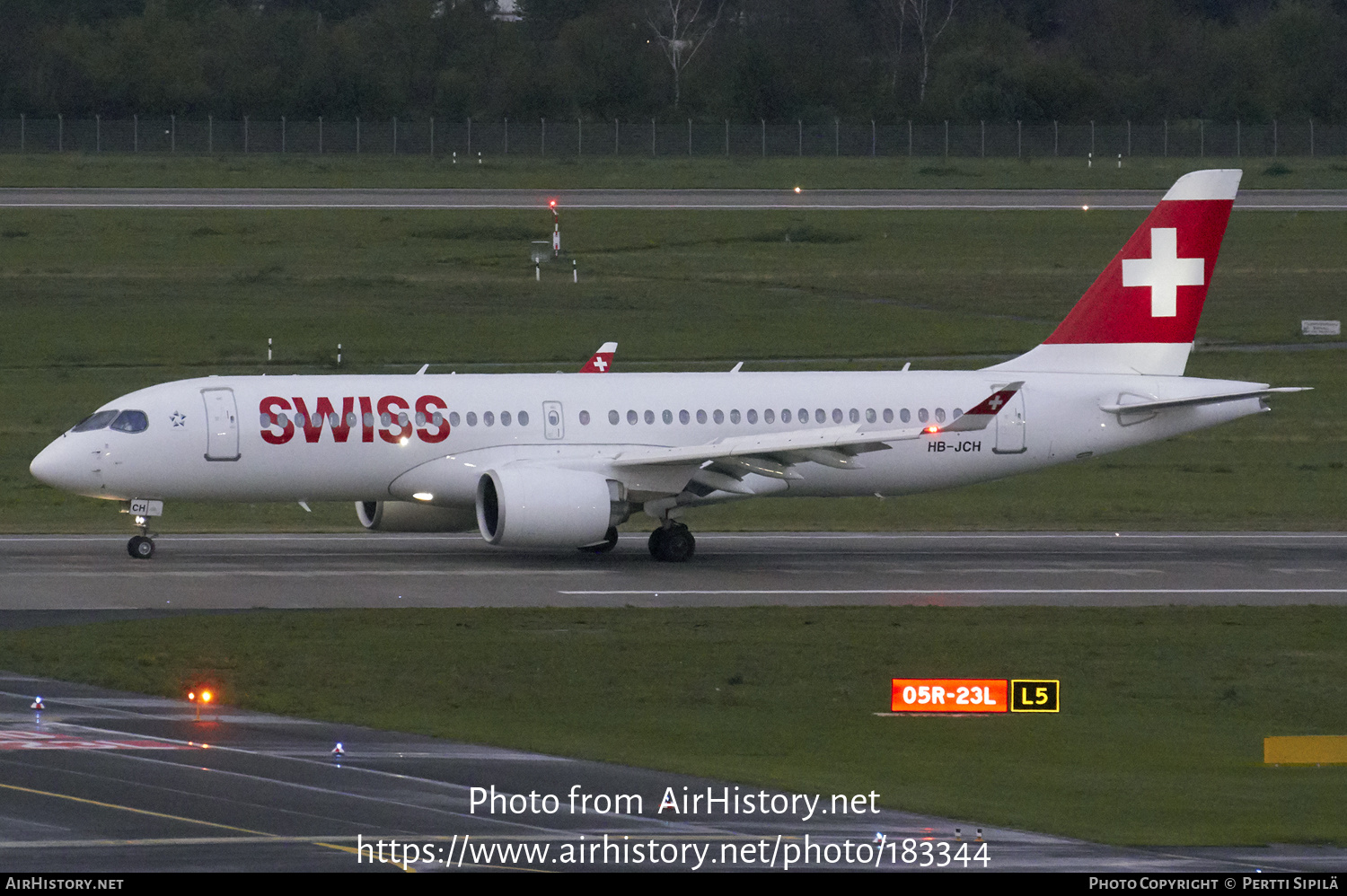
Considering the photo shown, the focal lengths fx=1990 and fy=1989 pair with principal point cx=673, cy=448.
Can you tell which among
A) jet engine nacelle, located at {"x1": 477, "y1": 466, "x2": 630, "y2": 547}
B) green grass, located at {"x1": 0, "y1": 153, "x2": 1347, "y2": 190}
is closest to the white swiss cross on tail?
Result: jet engine nacelle, located at {"x1": 477, "y1": 466, "x2": 630, "y2": 547}

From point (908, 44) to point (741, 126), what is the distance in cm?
2562

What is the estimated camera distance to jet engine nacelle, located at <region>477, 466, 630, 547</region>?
31672 mm

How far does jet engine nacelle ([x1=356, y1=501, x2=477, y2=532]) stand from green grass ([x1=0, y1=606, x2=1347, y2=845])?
717 centimetres

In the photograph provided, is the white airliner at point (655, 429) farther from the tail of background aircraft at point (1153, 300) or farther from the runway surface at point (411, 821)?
the runway surface at point (411, 821)

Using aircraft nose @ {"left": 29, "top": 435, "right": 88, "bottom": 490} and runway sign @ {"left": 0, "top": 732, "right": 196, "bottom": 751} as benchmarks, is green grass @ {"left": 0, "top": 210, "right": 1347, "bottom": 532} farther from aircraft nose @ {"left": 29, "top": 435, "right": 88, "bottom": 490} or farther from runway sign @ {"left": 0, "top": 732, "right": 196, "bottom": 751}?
runway sign @ {"left": 0, "top": 732, "right": 196, "bottom": 751}

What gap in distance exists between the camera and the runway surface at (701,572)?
29.3m

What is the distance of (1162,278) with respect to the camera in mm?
37000

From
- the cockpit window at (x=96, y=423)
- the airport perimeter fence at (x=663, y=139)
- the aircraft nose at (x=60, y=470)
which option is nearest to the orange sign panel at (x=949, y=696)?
the aircraft nose at (x=60, y=470)

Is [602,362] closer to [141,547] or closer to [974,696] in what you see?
[141,547]

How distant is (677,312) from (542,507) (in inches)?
1230

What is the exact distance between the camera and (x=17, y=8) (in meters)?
109

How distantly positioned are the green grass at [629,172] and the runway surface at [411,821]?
6586cm

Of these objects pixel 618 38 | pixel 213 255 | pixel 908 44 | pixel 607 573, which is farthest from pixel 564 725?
pixel 908 44

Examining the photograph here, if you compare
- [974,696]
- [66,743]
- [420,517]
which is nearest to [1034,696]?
[974,696]
